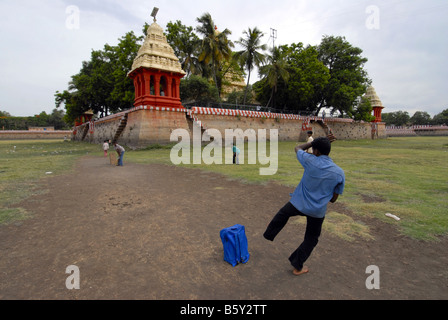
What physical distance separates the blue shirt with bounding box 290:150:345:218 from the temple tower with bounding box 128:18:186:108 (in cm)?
1844

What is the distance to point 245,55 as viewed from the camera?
27.7 metres

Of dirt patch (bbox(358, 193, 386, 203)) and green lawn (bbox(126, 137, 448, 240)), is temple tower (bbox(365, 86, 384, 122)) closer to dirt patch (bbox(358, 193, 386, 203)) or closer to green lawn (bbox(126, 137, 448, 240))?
green lawn (bbox(126, 137, 448, 240))

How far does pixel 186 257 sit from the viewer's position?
3.16 metres

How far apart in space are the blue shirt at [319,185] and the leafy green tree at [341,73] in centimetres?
2987

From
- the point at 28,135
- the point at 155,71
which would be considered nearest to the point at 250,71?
the point at 155,71

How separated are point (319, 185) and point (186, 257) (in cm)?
194

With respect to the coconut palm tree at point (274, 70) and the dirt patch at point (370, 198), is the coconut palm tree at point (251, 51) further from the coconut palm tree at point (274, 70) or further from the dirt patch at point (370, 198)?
the dirt patch at point (370, 198)

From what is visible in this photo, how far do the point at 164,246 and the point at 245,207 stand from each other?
219 centimetres

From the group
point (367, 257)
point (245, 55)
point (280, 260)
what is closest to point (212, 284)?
point (280, 260)

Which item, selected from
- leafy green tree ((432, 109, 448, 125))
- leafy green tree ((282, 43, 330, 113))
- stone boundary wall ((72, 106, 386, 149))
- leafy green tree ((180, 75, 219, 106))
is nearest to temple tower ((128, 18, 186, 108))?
stone boundary wall ((72, 106, 386, 149))

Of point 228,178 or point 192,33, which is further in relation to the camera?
point 192,33

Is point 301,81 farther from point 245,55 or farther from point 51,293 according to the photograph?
point 51,293

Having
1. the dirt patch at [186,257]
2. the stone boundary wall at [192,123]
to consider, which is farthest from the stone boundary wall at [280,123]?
the dirt patch at [186,257]

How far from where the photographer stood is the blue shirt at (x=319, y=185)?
2688 millimetres
